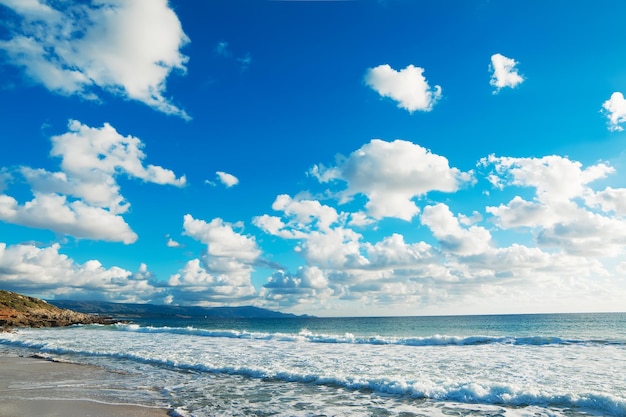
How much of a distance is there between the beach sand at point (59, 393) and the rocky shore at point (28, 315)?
60336 millimetres

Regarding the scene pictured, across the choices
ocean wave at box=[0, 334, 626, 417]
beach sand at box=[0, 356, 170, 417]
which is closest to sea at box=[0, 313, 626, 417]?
ocean wave at box=[0, 334, 626, 417]

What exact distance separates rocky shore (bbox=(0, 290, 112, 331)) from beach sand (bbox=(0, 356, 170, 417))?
198ft

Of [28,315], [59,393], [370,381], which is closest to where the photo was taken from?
[59,393]

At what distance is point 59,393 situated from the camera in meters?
13.1

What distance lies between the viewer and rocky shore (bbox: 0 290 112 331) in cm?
6960

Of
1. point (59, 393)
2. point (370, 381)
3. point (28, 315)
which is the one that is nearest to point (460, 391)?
point (370, 381)

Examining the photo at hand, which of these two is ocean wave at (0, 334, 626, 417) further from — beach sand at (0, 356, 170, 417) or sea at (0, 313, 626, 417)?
beach sand at (0, 356, 170, 417)

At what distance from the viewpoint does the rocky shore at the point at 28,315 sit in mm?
69600

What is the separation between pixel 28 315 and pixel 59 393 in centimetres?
8966

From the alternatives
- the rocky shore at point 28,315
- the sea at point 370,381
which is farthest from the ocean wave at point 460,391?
the rocky shore at point 28,315

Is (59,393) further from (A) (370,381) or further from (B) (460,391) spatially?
(B) (460,391)

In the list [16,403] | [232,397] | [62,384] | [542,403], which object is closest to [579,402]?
[542,403]

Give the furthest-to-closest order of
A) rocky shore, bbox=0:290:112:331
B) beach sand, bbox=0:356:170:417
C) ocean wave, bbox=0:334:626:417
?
rocky shore, bbox=0:290:112:331 < ocean wave, bbox=0:334:626:417 < beach sand, bbox=0:356:170:417

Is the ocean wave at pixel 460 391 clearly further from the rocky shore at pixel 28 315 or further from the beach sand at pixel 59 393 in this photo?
the rocky shore at pixel 28 315
